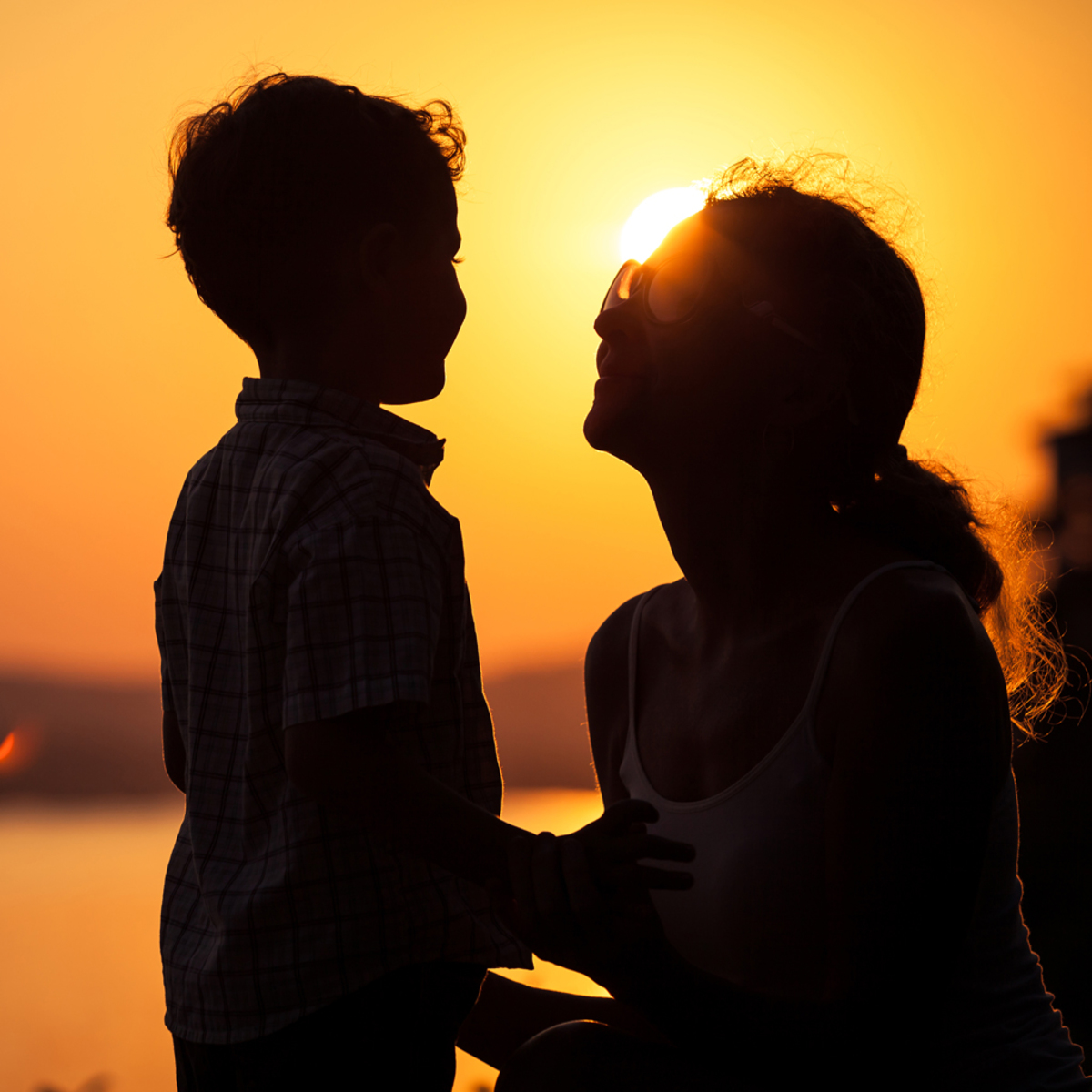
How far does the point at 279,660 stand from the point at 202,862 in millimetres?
347

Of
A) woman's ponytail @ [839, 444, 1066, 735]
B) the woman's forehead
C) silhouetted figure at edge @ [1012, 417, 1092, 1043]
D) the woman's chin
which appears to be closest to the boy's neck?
the woman's chin

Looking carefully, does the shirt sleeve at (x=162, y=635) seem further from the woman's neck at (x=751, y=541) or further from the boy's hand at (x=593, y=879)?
the woman's neck at (x=751, y=541)

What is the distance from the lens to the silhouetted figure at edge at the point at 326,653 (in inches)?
49.8

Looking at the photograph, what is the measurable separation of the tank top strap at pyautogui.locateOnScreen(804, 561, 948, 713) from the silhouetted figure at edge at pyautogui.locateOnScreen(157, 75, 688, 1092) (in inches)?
21.8

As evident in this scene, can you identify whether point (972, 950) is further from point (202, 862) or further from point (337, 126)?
point (337, 126)

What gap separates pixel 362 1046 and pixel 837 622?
3.20 ft

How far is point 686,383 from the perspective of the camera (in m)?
1.90

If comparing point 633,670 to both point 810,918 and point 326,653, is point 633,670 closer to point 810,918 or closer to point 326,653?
point 810,918

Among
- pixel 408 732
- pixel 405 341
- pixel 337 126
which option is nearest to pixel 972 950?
pixel 408 732

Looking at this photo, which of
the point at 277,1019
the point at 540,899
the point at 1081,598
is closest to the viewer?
the point at 540,899

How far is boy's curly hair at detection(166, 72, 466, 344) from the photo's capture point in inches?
62.7

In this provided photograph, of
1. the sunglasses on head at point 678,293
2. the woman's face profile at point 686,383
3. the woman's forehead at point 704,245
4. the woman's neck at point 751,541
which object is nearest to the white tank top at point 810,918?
the woman's neck at point 751,541

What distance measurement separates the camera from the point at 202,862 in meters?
1.48

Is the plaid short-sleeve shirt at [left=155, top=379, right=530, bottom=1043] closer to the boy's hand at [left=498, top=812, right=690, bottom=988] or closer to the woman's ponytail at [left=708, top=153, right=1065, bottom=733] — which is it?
the boy's hand at [left=498, top=812, right=690, bottom=988]
